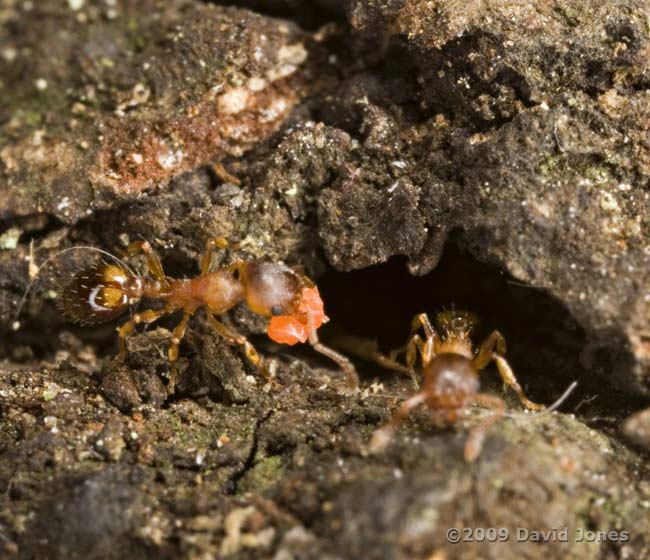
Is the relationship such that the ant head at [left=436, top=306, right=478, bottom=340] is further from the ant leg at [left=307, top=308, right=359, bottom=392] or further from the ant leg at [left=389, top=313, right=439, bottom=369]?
the ant leg at [left=307, top=308, right=359, bottom=392]

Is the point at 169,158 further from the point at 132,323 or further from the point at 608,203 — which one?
the point at 608,203

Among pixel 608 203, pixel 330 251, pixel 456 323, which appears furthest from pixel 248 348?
pixel 608 203

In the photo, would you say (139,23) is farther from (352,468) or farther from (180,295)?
(352,468)

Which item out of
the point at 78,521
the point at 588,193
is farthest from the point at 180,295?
the point at 588,193

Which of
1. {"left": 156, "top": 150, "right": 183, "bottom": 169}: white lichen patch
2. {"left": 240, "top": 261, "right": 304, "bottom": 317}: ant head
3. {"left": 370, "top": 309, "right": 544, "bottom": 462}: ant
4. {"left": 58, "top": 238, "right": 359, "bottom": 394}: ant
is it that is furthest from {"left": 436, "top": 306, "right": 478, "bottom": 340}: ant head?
{"left": 156, "top": 150, "right": 183, "bottom": 169}: white lichen patch

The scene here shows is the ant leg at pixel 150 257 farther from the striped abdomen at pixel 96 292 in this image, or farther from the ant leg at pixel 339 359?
the ant leg at pixel 339 359
